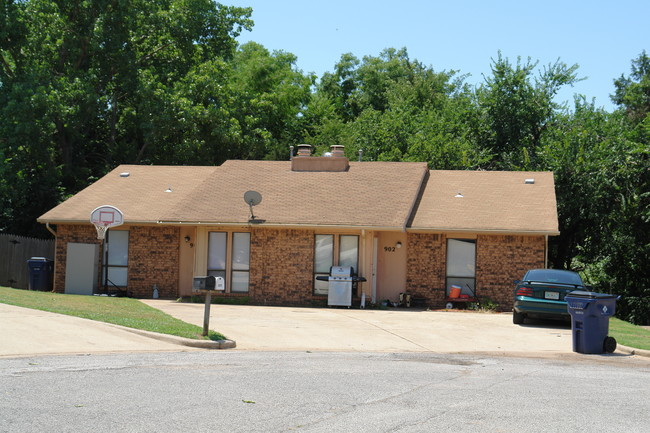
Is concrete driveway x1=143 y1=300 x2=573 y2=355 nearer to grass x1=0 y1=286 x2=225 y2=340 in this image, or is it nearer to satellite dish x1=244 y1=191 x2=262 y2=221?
grass x1=0 y1=286 x2=225 y2=340

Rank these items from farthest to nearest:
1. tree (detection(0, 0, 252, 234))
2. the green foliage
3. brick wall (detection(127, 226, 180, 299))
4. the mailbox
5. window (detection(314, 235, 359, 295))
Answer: tree (detection(0, 0, 252, 234)) < the green foliage < brick wall (detection(127, 226, 180, 299)) < window (detection(314, 235, 359, 295)) < the mailbox

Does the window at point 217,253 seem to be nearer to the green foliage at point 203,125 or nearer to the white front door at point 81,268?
the white front door at point 81,268

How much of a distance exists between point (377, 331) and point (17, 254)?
1888 centimetres

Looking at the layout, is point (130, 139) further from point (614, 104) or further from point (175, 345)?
point (614, 104)

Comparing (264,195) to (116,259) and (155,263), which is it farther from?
(116,259)

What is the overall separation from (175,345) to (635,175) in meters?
22.6

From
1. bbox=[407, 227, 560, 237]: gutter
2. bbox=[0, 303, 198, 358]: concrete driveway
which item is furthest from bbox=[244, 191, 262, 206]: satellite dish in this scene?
bbox=[0, 303, 198, 358]: concrete driveway

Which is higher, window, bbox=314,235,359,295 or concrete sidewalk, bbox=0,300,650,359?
window, bbox=314,235,359,295

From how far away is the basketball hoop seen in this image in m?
25.4

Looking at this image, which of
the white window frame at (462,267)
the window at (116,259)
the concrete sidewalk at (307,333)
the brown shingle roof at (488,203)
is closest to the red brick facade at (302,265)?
the white window frame at (462,267)

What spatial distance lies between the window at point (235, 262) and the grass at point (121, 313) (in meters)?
4.03

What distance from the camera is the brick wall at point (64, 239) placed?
91.9 ft

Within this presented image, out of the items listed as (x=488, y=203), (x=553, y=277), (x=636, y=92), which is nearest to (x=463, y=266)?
(x=488, y=203)

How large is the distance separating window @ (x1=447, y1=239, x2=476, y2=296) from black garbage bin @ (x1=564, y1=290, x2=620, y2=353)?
9.23m
